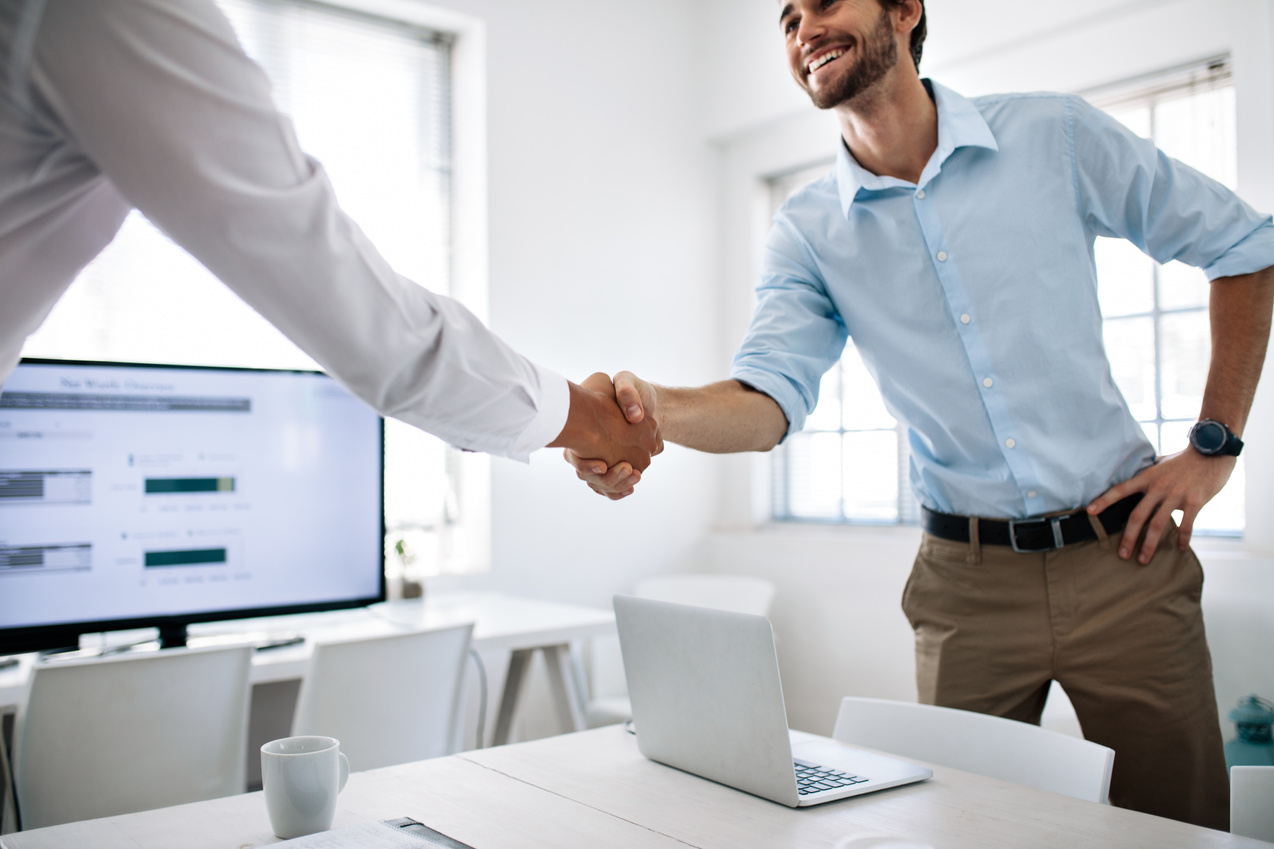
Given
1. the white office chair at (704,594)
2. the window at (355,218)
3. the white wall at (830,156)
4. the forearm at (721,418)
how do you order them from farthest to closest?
the white office chair at (704,594) < the window at (355,218) < the white wall at (830,156) < the forearm at (721,418)

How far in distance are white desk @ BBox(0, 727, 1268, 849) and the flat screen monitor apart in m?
1.34

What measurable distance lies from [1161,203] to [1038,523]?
59cm

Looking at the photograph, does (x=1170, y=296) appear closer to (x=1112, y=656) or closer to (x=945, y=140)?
(x=945, y=140)

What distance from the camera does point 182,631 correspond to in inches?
92.1

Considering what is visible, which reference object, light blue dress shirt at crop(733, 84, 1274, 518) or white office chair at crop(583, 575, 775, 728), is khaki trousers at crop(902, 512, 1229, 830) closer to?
light blue dress shirt at crop(733, 84, 1274, 518)

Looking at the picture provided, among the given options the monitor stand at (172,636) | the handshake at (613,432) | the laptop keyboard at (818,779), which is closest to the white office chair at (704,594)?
the monitor stand at (172,636)

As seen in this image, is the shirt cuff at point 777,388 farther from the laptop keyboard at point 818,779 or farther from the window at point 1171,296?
Result: the window at point 1171,296

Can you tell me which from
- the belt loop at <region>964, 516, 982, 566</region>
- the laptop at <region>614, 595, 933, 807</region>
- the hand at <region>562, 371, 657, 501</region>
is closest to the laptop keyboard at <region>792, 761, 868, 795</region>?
the laptop at <region>614, 595, 933, 807</region>

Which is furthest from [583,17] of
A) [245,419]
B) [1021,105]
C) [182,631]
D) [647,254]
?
[182,631]

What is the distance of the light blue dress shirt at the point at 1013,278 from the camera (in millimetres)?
1599

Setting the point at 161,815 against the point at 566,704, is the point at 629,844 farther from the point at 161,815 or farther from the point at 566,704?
the point at 566,704

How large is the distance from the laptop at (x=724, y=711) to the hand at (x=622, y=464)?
0.96ft

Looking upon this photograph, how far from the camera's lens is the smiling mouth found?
1698 mm

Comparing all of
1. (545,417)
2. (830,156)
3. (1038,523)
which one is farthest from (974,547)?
(830,156)
